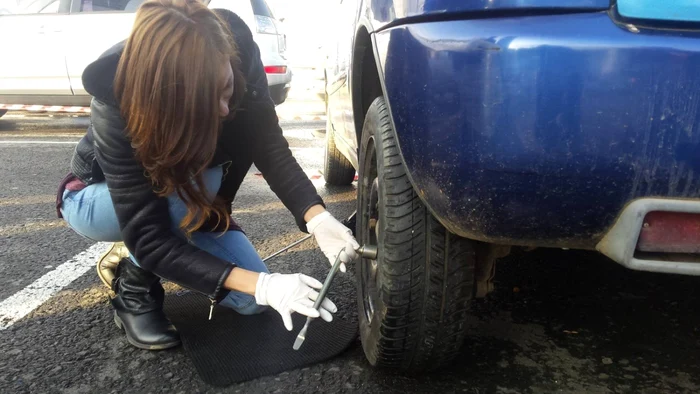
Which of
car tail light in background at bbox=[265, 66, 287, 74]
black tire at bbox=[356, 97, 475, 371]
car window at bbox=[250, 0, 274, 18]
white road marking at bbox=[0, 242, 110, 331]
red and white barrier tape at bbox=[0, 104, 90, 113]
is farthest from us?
red and white barrier tape at bbox=[0, 104, 90, 113]

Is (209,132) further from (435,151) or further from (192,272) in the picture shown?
(435,151)

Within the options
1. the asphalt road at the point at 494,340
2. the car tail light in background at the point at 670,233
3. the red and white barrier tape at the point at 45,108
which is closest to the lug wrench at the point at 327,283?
the asphalt road at the point at 494,340

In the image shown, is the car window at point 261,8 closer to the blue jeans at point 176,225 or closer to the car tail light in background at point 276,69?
the car tail light in background at point 276,69

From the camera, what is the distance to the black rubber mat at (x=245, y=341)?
157 cm

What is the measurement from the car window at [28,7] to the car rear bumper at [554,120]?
5.99m

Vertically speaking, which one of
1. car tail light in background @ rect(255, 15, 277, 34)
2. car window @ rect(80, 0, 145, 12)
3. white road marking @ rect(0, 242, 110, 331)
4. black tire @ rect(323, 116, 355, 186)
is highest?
car window @ rect(80, 0, 145, 12)

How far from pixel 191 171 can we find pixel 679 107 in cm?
112

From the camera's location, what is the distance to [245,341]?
5.70 feet

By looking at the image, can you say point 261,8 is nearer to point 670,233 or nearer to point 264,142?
point 264,142

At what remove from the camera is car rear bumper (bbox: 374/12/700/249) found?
0.92m

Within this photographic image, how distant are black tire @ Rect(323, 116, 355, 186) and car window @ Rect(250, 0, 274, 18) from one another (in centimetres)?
274

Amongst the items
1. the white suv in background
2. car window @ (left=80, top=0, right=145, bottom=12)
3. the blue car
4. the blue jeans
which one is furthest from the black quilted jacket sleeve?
car window @ (left=80, top=0, right=145, bottom=12)

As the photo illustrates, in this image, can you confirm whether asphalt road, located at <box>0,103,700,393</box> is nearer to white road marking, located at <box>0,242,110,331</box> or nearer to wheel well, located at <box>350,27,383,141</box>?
white road marking, located at <box>0,242,110,331</box>

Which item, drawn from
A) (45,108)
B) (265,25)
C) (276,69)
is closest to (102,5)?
(45,108)
